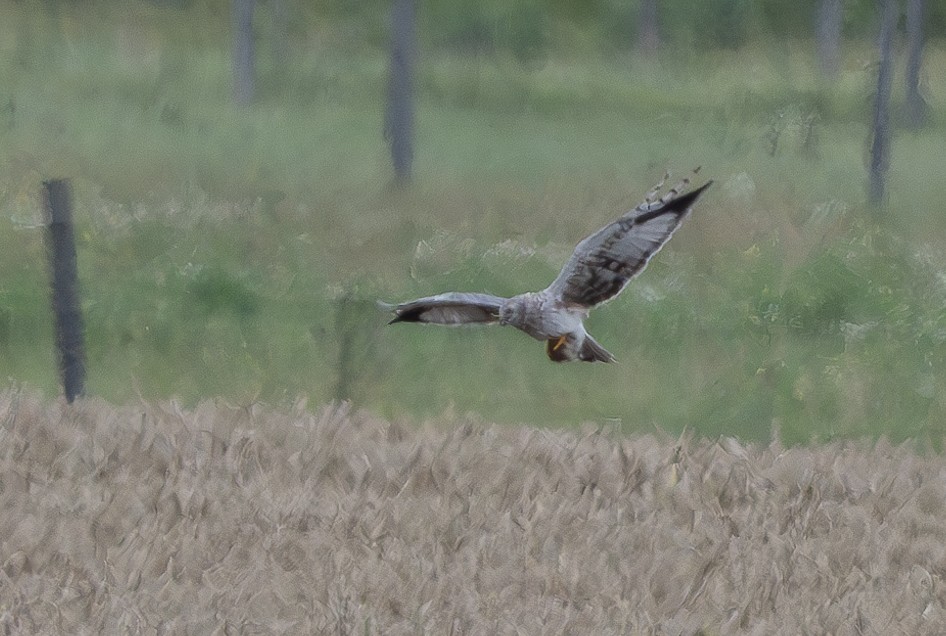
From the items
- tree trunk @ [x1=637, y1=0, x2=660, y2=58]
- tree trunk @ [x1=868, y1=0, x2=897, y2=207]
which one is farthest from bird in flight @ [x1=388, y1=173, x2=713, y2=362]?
tree trunk @ [x1=637, y1=0, x2=660, y2=58]

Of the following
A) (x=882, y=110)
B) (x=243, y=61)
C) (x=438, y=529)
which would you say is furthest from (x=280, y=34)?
(x=438, y=529)

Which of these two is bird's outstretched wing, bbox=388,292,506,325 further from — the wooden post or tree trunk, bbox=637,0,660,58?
tree trunk, bbox=637,0,660,58

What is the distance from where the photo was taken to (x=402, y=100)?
18062 mm

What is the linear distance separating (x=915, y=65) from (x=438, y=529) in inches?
820

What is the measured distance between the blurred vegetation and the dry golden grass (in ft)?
6.72

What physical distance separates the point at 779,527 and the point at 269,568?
1.85 meters

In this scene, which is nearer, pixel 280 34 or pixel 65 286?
pixel 65 286

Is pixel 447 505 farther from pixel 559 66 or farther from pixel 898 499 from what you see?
pixel 559 66

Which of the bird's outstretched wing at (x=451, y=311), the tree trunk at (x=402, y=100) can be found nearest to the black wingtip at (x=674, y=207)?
the bird's outstretched wing at (x=451, y=311)

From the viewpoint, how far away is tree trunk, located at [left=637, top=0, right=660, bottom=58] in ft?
123

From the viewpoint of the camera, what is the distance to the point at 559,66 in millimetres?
35406

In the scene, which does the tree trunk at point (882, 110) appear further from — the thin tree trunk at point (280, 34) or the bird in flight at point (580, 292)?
the thin tree trunk at point (280, 34)

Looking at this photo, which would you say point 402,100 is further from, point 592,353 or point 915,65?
point 592,353

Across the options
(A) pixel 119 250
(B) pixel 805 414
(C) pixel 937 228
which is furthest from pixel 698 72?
(B) pixel 805 414
